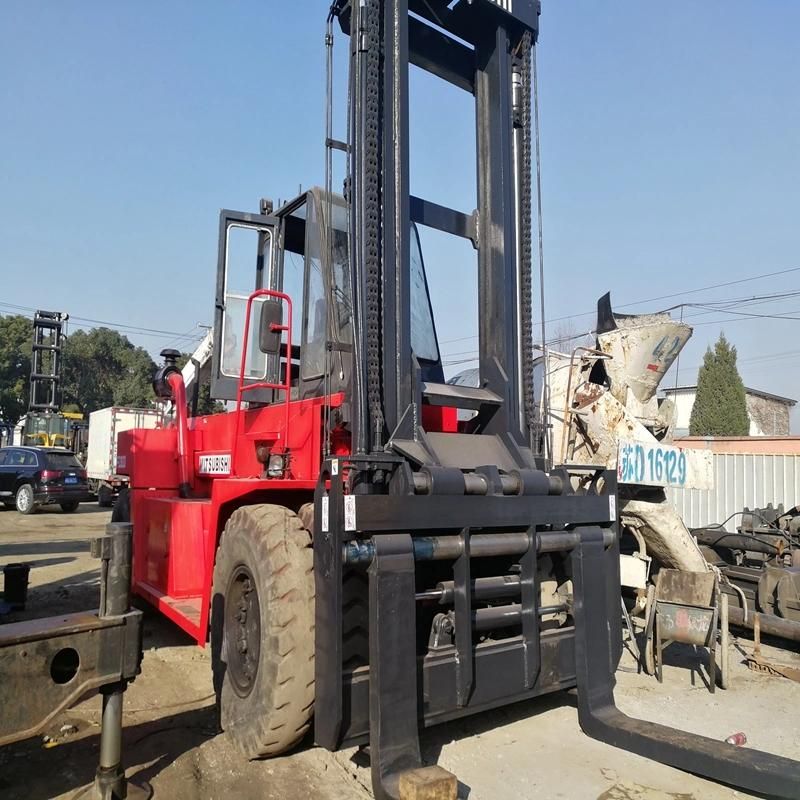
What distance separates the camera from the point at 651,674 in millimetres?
5441

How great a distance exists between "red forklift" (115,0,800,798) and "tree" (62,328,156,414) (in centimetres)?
4269

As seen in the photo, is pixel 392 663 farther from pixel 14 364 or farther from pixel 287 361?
pixel 14 364

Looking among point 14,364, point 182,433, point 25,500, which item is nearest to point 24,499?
point 25,500

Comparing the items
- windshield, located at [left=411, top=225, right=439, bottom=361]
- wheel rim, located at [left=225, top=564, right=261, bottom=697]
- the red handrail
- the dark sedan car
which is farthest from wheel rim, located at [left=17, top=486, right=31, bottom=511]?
windshield, located at [left=411, top=225, right=439, bottom=361]

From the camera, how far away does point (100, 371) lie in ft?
158

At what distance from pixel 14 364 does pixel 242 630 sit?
4337cm

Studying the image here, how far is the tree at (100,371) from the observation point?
151 ft

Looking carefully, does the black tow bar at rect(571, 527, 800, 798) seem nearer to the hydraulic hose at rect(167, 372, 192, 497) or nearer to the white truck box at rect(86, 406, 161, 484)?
the hydraulic hose at rect(167, 372, 192, 497)

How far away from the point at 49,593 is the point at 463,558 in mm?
6632

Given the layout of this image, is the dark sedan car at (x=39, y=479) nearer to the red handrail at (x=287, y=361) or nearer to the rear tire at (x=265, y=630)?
the red handrail at (x=287, y=361)

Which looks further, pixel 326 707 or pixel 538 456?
pixel 538 456

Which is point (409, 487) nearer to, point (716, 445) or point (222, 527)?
point (222, 527)

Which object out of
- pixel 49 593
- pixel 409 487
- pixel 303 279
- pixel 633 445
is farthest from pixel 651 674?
pixel 49 593

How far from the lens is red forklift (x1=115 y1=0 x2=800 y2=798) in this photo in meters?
3.16
